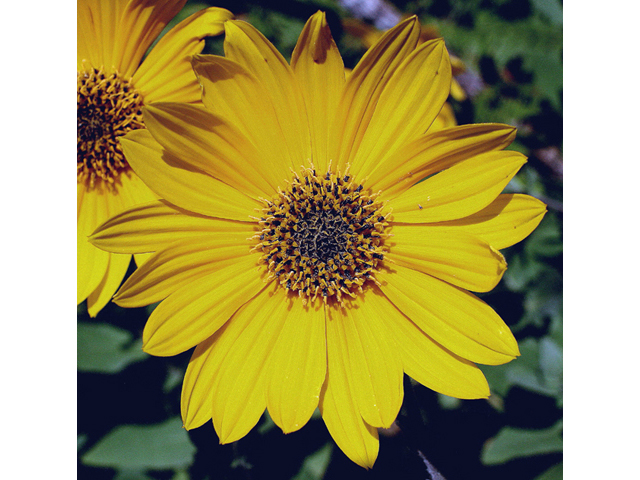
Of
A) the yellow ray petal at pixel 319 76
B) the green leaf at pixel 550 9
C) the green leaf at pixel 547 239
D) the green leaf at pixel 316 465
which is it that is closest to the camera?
the yellow ray petal at pixel 319 76

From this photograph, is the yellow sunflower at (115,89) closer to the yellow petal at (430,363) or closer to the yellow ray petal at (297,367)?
the yellow ray petal at (297,367)

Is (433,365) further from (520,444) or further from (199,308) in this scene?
(520,444)

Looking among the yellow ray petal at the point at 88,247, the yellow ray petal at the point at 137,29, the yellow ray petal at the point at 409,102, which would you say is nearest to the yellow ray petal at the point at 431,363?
the yellow ray petal at the point at 409,102

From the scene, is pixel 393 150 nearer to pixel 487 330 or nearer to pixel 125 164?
pixel 487 330

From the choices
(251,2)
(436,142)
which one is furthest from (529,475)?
(251,2)

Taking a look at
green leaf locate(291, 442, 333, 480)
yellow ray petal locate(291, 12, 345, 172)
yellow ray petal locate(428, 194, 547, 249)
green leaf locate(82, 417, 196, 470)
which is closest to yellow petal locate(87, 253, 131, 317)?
yellow ray petal locate(291, 12, 345, 172)
